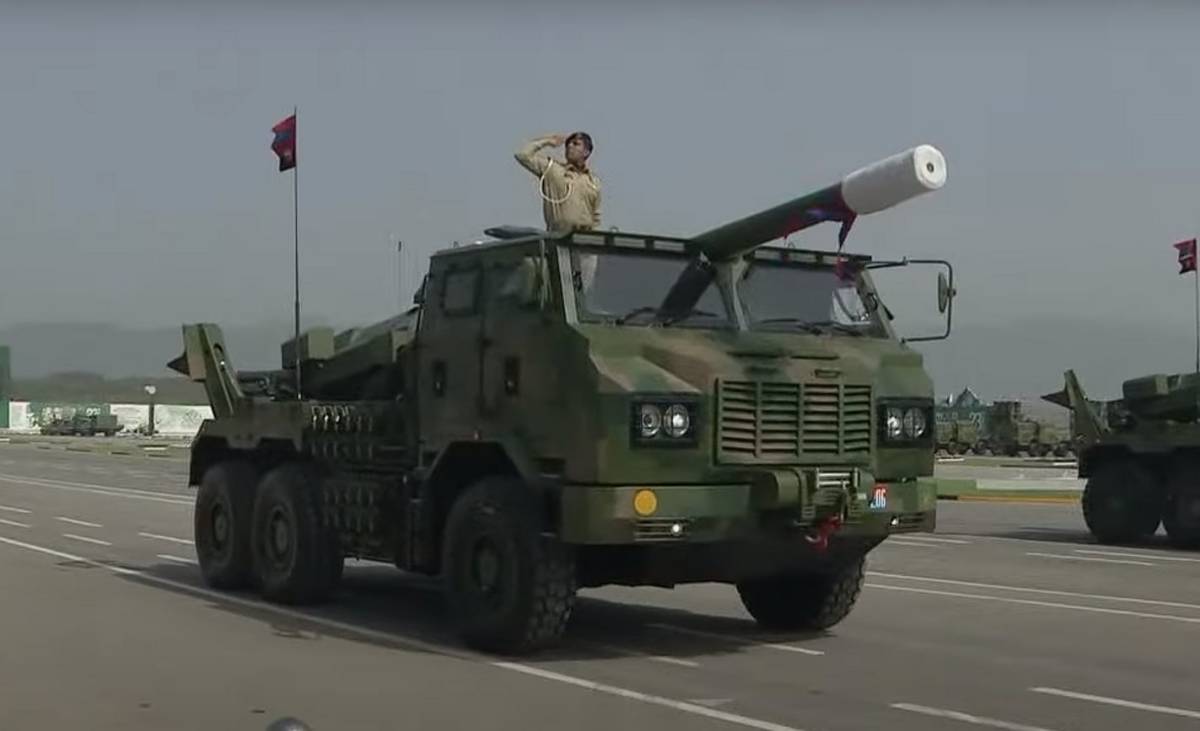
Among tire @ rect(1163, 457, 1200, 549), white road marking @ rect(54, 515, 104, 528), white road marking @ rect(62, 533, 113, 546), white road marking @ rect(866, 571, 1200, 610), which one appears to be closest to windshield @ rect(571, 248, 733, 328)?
white road marking @ rect(866, 571, 1200, 610)

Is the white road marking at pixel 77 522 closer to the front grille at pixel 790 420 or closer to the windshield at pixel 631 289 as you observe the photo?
the windshield at pixel 631 289

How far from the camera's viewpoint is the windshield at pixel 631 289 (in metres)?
9.80

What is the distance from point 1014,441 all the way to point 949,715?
54267mm

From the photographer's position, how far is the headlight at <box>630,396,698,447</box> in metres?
9.36

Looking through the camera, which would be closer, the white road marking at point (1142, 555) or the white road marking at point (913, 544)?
the white road marking at point (1142, 555)

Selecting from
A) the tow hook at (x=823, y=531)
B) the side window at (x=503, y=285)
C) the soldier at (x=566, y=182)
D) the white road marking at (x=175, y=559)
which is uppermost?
the soldier at (x=566, y=182)

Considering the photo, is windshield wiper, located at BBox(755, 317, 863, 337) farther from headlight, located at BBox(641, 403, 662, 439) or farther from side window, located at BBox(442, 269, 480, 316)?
side window, located at BBox(442, 269, 480, 316)

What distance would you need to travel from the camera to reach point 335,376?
1303 cm

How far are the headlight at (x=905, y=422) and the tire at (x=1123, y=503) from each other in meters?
10.8

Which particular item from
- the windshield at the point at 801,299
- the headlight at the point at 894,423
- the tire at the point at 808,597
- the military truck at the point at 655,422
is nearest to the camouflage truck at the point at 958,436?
the tire at the point at 808,597

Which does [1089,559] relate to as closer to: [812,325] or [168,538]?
[812,325]

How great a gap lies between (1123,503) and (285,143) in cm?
1118

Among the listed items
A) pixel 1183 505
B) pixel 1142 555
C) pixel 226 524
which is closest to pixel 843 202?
pixel 226 524

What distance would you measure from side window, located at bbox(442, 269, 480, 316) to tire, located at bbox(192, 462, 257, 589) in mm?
3571
